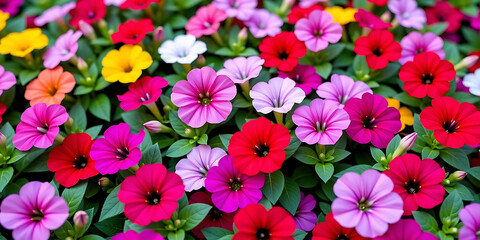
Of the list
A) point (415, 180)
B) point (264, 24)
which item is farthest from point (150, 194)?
point (264, 24)

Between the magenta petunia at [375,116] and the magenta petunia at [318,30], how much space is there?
54 centimetres

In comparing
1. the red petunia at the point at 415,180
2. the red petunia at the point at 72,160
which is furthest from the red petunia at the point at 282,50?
the red petunia at the point at 72,160

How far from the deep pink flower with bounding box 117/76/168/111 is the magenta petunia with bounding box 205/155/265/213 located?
59cm

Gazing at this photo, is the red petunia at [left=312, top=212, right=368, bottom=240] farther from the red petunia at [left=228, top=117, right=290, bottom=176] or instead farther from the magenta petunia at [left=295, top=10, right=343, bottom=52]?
the magenta petunia at [left=295, top=10, right=343, bottom=52]

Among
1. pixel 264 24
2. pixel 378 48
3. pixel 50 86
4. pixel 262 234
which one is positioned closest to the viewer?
pixel 262 234

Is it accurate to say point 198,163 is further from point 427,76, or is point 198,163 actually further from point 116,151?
point 427,76

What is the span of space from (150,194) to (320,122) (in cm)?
97

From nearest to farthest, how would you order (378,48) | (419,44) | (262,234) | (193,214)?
(262,234), (193,214), (378,48), (419,44)

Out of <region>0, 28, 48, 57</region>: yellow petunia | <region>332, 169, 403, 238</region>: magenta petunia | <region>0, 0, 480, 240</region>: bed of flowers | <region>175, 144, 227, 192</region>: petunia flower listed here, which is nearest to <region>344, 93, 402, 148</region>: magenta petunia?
<region>0, 0, 480, 240</region>: bed of flowers

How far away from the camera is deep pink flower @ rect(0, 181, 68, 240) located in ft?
5.98

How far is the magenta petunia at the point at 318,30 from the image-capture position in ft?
8.46

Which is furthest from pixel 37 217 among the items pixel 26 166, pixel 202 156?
pixel 202 156

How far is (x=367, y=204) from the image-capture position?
185 centimetres

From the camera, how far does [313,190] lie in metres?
2.34
